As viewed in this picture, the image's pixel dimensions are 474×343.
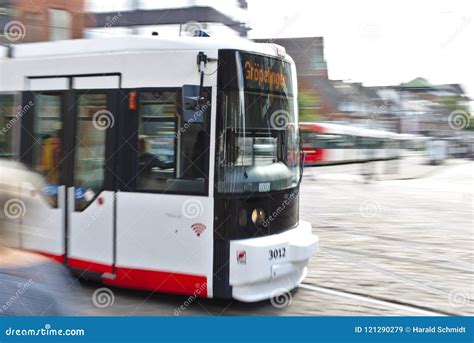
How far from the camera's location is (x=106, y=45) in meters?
6.26

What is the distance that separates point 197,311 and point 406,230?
21.9 feet

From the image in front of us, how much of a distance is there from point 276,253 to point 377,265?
276 centimetres

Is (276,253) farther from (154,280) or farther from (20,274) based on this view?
(20,274)

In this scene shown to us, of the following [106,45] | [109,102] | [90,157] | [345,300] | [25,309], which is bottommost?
[345,300]

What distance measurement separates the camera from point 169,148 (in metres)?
5.91

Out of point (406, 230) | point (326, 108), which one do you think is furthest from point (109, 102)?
point (326, 108)

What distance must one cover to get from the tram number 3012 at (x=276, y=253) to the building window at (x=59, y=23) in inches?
750

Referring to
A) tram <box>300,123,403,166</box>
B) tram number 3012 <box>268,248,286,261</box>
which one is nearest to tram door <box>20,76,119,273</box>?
tram number 3012 <box>268,248,286,261</box>

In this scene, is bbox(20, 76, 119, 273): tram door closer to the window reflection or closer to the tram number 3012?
the window reflection

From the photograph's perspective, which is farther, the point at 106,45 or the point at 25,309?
the point at 106,45

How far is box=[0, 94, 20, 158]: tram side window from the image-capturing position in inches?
274

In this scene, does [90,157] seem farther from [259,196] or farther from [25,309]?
[25,309]

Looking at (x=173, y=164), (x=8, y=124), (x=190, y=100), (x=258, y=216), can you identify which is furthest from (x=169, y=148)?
(x=8, y=124)

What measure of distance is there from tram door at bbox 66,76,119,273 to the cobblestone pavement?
1.67ft
